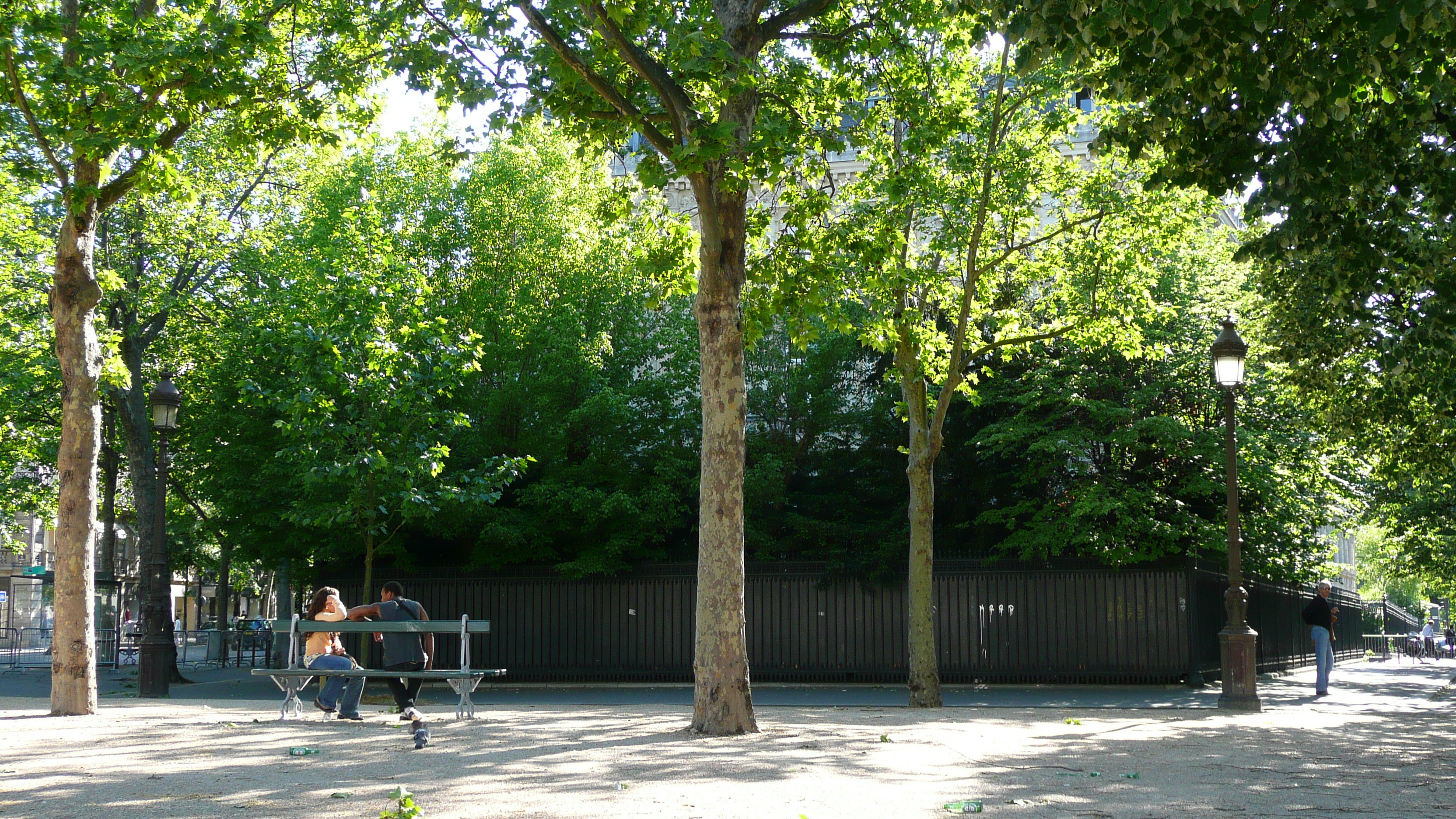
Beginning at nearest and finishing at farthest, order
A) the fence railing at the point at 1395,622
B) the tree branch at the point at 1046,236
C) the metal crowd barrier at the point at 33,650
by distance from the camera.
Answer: the tree branch at the point at 1046,236 < the metal crowd barrier at the point at 33,650 < the fence railing at the point at 1395,622

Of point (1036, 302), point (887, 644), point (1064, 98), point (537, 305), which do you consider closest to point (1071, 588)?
point (887, 644)

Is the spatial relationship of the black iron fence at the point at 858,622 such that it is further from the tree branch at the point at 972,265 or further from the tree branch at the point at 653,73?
the tree branch at the point at 653,73

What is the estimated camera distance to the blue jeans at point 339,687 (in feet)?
42.3

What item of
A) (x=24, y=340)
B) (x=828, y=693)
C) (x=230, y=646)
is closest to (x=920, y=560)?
(x=828, y=693)

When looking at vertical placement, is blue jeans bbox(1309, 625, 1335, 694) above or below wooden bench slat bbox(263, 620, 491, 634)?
below

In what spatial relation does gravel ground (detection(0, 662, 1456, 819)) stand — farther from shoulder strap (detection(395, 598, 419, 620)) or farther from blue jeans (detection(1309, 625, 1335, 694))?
blue jeans (detection(1309, 625, 1335, 694))

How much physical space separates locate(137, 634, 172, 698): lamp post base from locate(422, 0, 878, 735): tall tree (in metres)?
10.4

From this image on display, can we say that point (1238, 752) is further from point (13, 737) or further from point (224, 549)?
point (224, 549)

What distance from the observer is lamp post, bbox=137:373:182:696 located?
17.9m

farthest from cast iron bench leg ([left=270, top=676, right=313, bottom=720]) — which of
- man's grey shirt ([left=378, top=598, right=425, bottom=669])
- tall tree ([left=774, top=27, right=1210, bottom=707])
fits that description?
tall tree ([left=774, top=27, right=1210, bottom=707])

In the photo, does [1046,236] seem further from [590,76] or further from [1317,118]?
[590,76]

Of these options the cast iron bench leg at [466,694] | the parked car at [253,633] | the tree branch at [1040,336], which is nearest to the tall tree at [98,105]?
the cast iron bench leg at [466,694]

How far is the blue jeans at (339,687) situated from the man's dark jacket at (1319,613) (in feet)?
48.2

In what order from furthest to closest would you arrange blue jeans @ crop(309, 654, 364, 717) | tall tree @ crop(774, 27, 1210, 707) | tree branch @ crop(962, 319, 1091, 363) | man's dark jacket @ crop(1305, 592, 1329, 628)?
man's dark jacket @ crop(1305, 592, 1329, 628) < tree branch @ crop(962, 319, 1091, 363) < tall tree @ crop(774, 27, 1210, 707) < blue jeans @ crop(309, 654, 364, 717)
